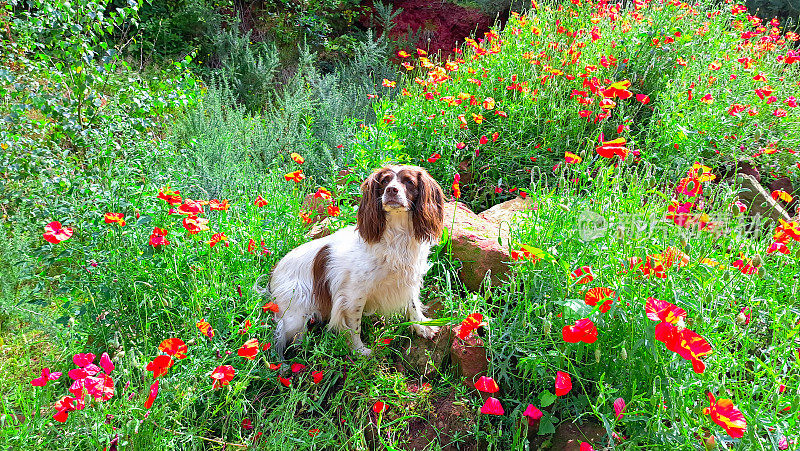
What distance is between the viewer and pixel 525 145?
153 inches

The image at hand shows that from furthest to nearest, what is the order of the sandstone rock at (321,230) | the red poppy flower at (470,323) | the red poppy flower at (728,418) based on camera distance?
the sandstone rock at (321,230), the red poppy flower at (470,323), the red poppy flower at (728,418)

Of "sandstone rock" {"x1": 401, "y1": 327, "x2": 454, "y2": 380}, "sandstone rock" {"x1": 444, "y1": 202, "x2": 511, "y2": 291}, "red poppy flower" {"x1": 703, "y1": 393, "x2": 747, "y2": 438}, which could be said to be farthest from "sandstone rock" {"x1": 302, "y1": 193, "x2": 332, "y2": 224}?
"red poppy flower" {"x1": 703, "y1": 393, "x2": 747, "y2": 438}

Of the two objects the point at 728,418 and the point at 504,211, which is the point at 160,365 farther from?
the point at 504,211

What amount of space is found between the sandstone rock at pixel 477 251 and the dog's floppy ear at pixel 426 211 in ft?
0.76

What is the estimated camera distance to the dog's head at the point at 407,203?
93.8 inches

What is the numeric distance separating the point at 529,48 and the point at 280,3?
4758mm

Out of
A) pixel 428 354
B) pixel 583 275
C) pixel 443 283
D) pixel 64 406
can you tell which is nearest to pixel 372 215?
pixel 443 283

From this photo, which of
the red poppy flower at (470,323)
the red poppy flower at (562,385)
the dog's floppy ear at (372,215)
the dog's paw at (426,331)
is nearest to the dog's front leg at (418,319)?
the dog's paw at (426,331)

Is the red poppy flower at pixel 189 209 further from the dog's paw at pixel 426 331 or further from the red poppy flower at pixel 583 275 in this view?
the red poppy flower at pixel 583 275

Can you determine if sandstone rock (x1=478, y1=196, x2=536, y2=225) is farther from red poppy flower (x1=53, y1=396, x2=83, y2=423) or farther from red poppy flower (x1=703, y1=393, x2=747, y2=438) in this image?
red poppy flower (x1=53, y1=396, x2=83, y2=423)

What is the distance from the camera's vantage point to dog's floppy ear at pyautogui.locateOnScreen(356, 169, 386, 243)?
2383mm

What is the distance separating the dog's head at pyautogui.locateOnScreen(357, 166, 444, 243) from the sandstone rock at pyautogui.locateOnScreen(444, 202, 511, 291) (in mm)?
276

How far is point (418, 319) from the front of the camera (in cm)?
265

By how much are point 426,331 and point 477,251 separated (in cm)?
53
